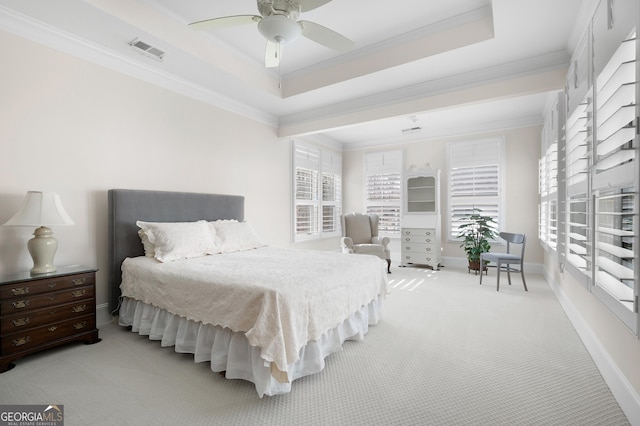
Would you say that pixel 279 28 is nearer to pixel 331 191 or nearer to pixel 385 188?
pixel 331 191

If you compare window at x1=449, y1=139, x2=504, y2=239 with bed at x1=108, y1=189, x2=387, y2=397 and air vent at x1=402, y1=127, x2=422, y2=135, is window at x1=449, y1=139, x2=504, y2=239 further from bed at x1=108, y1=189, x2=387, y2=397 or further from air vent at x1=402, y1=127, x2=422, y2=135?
bed at x1=108, y1=189, x2=387, y2=397

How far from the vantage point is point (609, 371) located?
1982 mm

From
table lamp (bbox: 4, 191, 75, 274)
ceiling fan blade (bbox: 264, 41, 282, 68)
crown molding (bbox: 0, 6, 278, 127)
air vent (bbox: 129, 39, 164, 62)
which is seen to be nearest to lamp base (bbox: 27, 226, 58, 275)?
table lamp (bbox: 4, 191, 75, 274)

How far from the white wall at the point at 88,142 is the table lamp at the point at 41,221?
0.29 meters

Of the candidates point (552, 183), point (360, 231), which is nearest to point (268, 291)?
point (552, 183)

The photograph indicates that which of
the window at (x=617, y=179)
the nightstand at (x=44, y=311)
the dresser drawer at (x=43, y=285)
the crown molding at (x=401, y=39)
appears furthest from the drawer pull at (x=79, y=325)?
the window at (x=617, y=179)

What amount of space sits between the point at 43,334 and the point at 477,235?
5859 mm

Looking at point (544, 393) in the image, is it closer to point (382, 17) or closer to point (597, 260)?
point (597, 260)

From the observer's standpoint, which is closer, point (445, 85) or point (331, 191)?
point (445, 85)

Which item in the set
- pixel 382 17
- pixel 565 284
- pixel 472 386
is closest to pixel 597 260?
pixel 472 386

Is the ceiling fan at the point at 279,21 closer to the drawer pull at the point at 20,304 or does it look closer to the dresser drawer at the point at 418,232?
the drawer pull at the point at 20,304

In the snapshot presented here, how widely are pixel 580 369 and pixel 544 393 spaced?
0.55m

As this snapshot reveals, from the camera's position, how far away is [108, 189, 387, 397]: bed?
1.88 m

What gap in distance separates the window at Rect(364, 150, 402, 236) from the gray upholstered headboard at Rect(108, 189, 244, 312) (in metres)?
4.11
